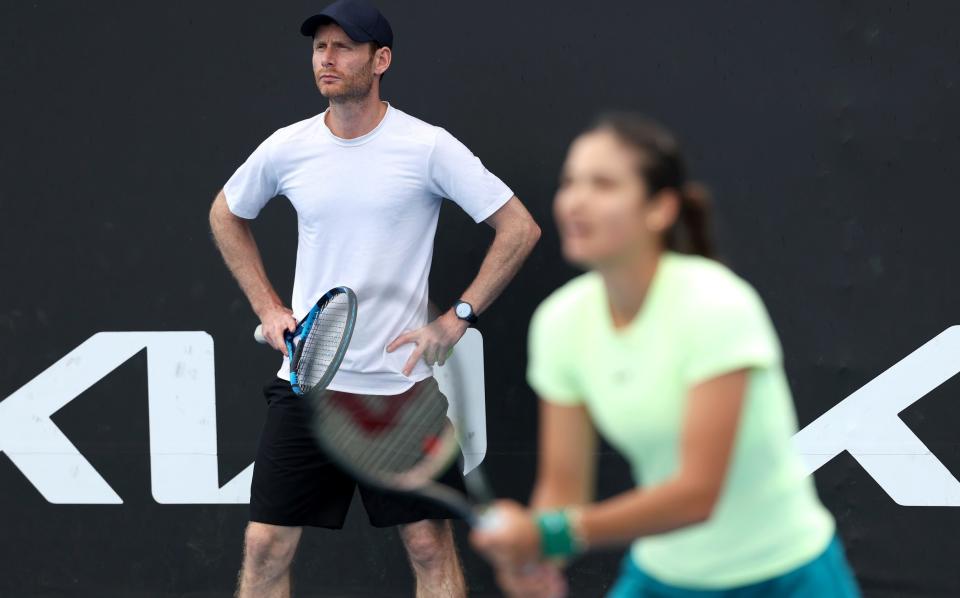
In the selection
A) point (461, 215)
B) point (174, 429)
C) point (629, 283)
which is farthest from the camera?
point (174, 429)

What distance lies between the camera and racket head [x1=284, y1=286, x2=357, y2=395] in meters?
3.32

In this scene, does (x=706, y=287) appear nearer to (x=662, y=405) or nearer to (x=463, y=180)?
(x=662, y=405)

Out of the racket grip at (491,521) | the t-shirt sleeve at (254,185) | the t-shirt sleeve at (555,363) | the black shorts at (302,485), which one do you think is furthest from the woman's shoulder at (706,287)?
the t-shirt sleeve at (254,185)

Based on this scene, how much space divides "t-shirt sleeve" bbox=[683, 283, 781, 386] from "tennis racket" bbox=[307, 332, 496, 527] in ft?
1.07

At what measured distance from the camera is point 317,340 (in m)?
3.36

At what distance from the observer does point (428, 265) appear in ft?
11.5

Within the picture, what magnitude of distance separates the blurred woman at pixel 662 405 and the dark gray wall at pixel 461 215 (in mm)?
1778

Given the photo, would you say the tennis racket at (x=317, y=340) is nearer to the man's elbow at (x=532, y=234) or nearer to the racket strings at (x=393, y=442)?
the racket strings at (x=393, y=442)

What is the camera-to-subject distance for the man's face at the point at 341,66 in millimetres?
3447

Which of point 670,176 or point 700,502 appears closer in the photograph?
point 700,502

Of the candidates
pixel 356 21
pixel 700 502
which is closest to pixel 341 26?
pixel 356 21

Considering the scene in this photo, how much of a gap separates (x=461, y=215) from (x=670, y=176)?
6.33 ft

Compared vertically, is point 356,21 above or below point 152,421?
above

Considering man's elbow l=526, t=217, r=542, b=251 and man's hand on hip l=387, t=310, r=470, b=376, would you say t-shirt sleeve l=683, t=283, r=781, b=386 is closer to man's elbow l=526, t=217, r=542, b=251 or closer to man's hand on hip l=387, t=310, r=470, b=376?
man's hand on hip l=387, t=310, r=470, b=376
